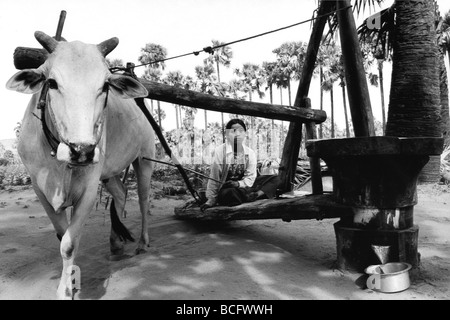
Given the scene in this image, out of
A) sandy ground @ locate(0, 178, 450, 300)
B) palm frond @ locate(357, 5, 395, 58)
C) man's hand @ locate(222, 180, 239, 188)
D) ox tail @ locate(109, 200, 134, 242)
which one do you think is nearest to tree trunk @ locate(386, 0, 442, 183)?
palm frond @ locate(357, 5, 395, 58)

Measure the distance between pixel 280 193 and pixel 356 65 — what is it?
1679 mm

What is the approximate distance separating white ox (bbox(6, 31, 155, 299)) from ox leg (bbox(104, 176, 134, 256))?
84 centimetres

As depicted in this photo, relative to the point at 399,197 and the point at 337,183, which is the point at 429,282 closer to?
the point at 399,197

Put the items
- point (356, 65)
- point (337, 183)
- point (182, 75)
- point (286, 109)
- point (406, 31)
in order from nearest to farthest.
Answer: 1. point (337, 183)
2. point (356, 65)
3. point (286, 109)
4. point (406, 31)
5. point (182, 75)

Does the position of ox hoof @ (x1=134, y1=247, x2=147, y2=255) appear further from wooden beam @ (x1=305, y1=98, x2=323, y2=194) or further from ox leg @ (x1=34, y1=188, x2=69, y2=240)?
wooden beam @ (x1=305, y1=98, x2=323, y2=194)

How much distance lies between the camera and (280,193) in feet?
15.2

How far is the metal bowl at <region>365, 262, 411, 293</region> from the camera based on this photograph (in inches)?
120

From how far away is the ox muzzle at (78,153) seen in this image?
2.46m

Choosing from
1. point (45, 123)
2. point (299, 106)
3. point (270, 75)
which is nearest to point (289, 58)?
point (270, 75)

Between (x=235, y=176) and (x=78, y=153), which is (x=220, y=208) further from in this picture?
(x=78, y=153)

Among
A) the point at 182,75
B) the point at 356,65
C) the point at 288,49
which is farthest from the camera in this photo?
the point at 182,75

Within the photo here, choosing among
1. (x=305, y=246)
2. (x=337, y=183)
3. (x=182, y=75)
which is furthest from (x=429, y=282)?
(x=182, y=75)

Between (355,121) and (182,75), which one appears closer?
(355,121)

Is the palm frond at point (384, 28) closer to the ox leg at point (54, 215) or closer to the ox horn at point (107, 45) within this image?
the ox horn at point (107, 45)
